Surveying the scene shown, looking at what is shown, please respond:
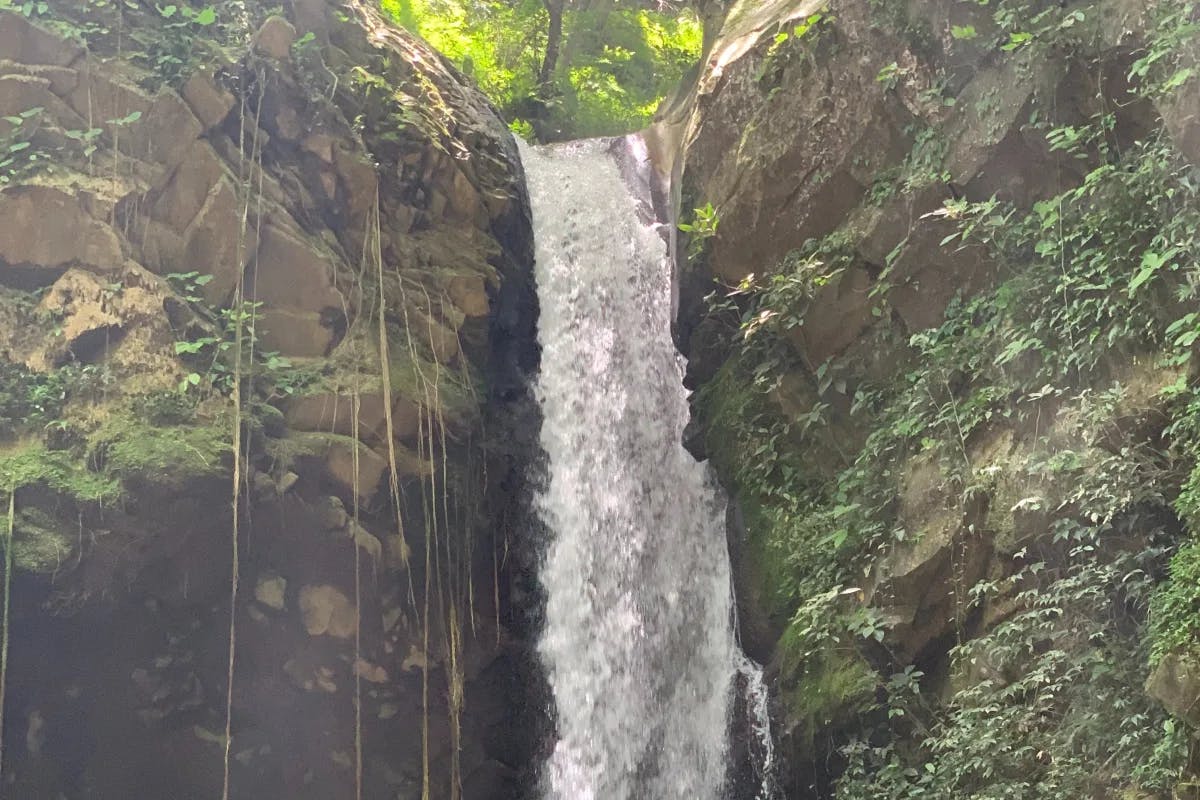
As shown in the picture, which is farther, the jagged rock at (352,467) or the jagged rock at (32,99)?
the jagged rock at (352,467)

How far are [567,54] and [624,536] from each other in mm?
10659

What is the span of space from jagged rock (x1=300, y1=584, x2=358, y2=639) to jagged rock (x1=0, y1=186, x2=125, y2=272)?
3138mm

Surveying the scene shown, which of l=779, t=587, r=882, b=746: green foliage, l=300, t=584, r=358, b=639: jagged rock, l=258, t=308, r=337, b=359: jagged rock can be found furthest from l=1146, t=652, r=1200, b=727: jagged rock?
l=258, t=308, r=337, b=359: jagged rock

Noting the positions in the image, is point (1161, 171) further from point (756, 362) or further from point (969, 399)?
point (756, 362)

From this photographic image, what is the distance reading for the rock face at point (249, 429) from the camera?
22.0 feet

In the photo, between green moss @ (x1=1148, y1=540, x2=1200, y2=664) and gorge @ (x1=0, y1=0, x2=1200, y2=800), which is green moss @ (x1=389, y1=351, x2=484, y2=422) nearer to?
gorge @ (x1=0, y1=0, x2=1200, y2=800)

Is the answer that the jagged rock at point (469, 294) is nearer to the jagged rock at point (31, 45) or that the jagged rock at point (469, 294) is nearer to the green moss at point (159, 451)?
the green moss at point (159, 451)

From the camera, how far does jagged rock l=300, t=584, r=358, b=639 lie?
754cm

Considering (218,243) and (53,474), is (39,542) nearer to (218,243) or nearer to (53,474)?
(53,474)

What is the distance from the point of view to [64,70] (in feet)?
25.3

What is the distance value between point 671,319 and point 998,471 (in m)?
5.04

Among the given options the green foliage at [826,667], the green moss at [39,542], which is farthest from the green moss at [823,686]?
the green moss at [39,542]

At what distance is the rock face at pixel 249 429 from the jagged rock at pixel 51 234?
0.06 ft

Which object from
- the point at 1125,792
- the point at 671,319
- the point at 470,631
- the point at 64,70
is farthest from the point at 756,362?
the point at 64,70
